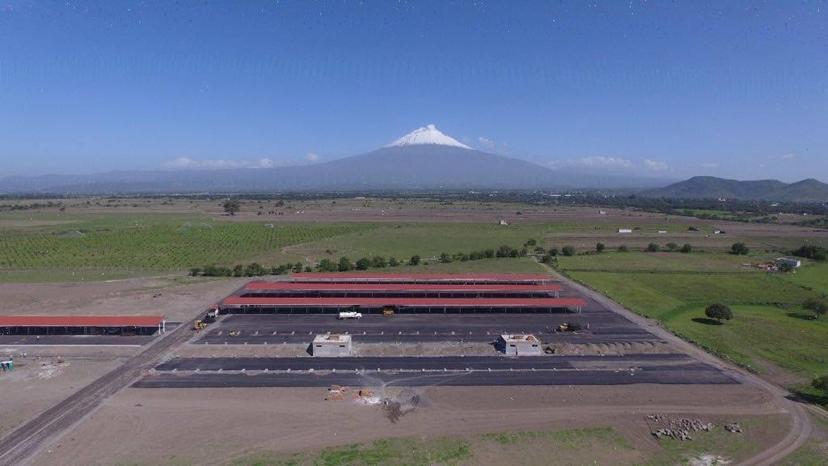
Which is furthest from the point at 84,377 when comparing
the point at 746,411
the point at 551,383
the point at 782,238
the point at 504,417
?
the point at 782,238

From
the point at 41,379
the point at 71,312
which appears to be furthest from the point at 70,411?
the point at 71,312

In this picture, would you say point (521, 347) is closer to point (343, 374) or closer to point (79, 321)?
point (343, 374)

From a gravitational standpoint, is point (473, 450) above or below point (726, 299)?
below

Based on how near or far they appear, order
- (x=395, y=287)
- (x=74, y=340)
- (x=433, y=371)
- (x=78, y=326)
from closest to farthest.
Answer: (x=433, y=371) < (x=74, y=340) < (x=78, y=326) < (x=395, y=287)

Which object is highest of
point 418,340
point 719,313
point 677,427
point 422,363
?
point 719,313

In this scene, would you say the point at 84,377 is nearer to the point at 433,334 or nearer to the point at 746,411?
the point at 433,334

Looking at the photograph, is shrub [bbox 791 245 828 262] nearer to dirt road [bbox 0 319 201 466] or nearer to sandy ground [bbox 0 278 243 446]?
sandy ground [bbox 0 278 243 446]

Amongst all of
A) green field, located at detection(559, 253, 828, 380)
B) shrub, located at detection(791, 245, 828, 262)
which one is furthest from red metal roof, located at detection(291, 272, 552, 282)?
shrub, located at detection(791, 245, 828, 262)
